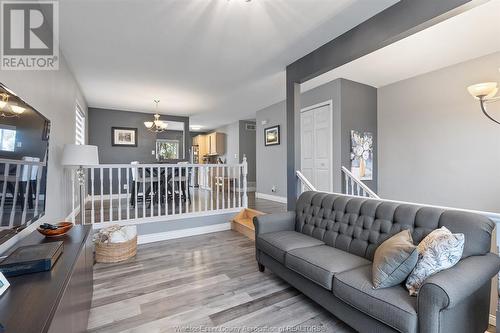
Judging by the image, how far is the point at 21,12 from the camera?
1.99 metres

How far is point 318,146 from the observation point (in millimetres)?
4664

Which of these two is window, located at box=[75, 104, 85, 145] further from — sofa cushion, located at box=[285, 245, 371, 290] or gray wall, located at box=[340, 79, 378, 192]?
gray wall, located at box=[340, 79, 378, 192]

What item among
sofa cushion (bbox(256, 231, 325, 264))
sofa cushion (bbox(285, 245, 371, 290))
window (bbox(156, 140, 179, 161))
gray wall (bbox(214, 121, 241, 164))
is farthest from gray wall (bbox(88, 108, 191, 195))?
sofa cushion (bbox(285, 245, 371, 290))

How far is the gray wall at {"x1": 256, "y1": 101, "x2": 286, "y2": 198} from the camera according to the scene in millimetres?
5714

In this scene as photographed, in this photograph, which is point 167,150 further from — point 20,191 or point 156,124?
point 20,191

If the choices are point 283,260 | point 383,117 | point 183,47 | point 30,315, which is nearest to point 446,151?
point 383,117

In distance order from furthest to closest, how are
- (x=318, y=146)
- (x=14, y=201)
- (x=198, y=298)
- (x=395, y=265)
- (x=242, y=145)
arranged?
(x=242, y=145), (x=318, y=146), (x=198, y=298), (x=395, y=265), (x=14, y=201)

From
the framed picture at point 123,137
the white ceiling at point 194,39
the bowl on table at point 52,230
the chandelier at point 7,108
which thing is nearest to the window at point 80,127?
the white ceiling at point 194,39

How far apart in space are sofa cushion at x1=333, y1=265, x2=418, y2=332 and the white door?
2.81 m

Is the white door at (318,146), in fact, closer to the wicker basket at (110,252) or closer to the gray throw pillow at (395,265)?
the gray throw pillow at (395,265)

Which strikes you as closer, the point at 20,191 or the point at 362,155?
the point at 20,191
